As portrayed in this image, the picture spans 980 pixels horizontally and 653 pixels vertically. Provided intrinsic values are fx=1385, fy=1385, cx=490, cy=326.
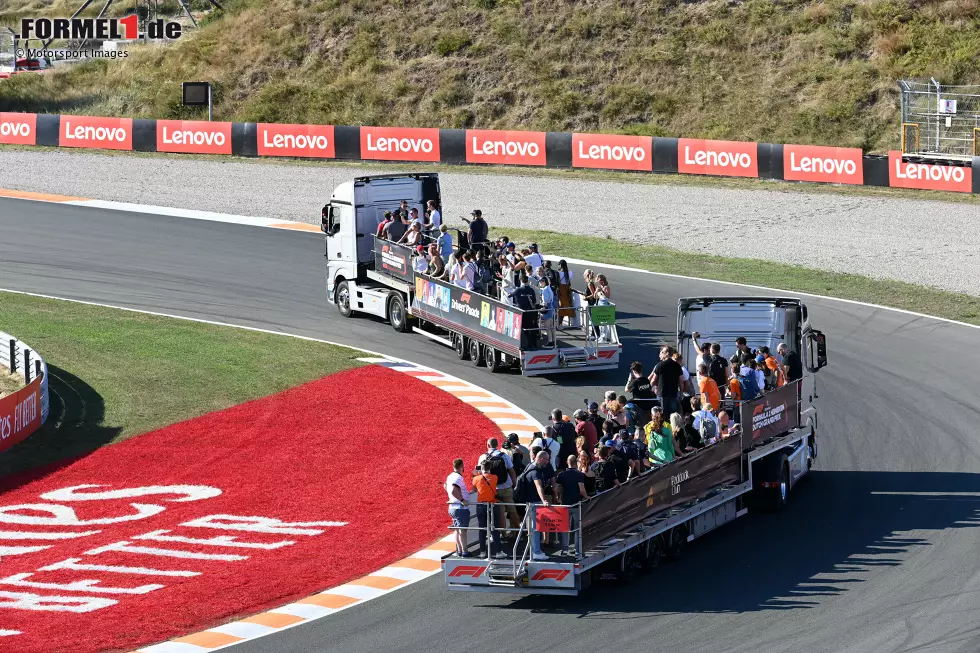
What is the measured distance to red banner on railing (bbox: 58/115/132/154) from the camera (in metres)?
59.4

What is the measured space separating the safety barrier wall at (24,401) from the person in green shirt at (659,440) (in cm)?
1207

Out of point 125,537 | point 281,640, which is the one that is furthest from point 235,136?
point 281,640

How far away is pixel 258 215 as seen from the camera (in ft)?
158

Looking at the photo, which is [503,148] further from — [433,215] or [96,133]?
[433,215]

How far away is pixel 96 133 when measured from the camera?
59781 millimetres

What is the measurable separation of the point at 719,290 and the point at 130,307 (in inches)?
628

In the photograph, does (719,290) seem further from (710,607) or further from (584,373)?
(710,607)

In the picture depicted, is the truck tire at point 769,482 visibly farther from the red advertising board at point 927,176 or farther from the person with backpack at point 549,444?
the red advertising board at point 927,176

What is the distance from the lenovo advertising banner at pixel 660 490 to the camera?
1838 centimetres

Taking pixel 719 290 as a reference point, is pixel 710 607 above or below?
below

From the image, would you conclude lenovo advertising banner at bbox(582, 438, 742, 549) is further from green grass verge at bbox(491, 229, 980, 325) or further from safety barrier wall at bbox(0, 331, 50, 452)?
green grass verge at bbox(491, 229, 980, 325)

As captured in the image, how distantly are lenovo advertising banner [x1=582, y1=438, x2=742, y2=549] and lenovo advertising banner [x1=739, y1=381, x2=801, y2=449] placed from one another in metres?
0.44

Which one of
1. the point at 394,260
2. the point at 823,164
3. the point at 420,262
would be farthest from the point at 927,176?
the point at 420,262

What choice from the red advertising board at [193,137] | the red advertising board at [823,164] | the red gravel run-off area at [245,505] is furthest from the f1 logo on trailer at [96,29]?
the red gravel run-off area at [245,505]
